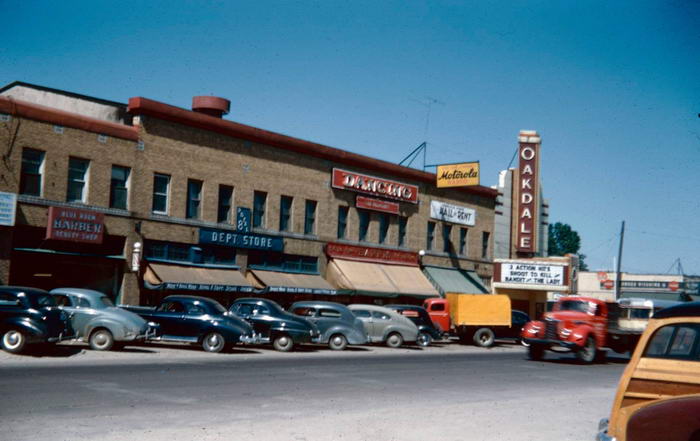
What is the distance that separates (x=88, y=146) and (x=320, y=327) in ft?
36.7

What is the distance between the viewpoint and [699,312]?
7234 millimetres

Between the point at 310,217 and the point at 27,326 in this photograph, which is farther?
the point at 310,217

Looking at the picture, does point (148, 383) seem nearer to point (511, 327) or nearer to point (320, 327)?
point (320, 327)

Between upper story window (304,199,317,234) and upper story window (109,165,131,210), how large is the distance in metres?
10.2

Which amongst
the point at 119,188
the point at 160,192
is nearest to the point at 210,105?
the point at 160,192

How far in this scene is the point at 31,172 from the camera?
26.7m

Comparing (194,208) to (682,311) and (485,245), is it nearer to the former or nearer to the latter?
(485,245)

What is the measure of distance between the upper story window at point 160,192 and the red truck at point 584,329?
15.3m

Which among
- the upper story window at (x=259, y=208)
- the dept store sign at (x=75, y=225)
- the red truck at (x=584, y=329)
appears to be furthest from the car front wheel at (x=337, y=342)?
the upper story window at (x=259, y=208)

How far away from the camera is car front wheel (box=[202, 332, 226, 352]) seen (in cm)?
2225

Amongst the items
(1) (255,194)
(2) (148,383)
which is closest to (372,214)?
(1) (255,194)

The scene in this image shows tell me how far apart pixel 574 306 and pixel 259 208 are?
599 inches

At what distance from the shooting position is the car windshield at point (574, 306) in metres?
27.0

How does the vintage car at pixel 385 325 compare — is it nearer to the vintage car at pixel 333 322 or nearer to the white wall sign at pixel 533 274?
the vintage car at pixel 333 322
